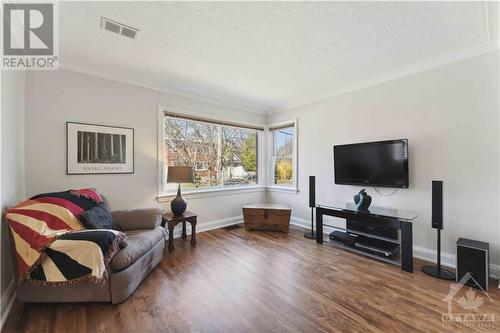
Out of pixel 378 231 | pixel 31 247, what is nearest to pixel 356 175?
pixel 378 231

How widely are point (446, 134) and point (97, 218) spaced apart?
3996mm

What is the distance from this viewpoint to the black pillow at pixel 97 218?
6.89ft

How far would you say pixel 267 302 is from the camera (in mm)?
1859

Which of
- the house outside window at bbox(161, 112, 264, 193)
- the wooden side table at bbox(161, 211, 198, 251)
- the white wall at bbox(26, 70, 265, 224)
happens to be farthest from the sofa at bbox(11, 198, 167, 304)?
the house outside window at bbox(161, 112, 264, 193)

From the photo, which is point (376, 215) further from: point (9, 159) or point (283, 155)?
point (9, 159)

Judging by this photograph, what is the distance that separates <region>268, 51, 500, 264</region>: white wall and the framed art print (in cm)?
332

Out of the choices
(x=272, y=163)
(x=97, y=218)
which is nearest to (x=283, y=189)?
(x=272, y=163)

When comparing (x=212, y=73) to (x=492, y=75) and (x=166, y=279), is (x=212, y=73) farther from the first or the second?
(x=492, y=75)

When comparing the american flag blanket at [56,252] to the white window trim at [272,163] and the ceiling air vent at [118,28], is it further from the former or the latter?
the white window trim at [272,163]

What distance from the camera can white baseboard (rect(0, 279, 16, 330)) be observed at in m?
1.62

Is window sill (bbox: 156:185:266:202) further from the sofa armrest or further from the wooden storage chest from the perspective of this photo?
the sofa armrest

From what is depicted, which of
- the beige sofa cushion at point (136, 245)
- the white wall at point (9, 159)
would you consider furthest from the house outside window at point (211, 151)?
the white wall at point (9, 159)

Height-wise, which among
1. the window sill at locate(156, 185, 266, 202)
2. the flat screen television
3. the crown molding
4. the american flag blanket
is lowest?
the american flag blanket

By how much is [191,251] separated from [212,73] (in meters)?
2.46
